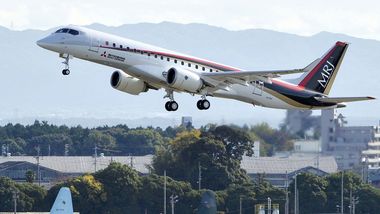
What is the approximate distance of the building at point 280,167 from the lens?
486ft

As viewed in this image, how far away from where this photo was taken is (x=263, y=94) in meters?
84.9

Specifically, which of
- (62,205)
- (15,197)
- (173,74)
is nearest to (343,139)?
(15,197)

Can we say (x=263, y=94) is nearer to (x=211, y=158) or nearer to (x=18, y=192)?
(x=18, y=192)

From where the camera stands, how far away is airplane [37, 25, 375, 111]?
78562 millimetres

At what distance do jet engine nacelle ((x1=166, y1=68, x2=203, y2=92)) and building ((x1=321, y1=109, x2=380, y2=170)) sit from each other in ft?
169

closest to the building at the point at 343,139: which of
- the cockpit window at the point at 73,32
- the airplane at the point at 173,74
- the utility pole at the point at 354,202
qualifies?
the utility pole at the point at 354,202

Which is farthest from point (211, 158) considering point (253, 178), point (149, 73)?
point (149, 73)

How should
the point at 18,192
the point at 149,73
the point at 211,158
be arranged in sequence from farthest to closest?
the point at 211,158, the point at 18,192, the point at 149,73

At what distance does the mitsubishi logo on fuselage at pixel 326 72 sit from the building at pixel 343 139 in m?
40.4

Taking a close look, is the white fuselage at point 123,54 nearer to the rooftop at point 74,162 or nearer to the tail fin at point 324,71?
the tail fin at point 324,71

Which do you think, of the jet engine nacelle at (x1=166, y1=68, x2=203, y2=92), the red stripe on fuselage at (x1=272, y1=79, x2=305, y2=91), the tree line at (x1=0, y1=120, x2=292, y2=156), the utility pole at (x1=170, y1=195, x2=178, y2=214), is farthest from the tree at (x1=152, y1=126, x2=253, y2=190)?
the jet engine nacelle at (x1=166, y1=68, x2=203, y2=92)

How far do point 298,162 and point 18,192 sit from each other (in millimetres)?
40222

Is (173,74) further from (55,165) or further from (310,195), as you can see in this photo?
(55,165)

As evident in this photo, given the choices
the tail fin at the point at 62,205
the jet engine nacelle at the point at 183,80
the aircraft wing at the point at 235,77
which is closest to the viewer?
the jet engine nacelle at the point at 183,80
